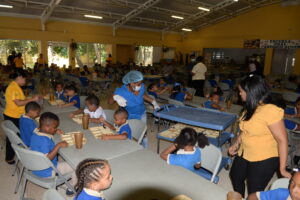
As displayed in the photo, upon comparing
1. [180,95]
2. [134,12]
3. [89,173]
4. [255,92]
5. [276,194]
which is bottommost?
[276,194]

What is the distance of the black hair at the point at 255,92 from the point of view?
172 cm

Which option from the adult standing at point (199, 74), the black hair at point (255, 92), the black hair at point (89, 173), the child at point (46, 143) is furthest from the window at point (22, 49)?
the black hair at point (255, 92)

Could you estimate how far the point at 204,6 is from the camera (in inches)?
500

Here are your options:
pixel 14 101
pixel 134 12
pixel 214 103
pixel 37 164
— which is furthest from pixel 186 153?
pixel 134 12

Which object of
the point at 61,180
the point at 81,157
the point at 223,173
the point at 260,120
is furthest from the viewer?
the point at 223,173

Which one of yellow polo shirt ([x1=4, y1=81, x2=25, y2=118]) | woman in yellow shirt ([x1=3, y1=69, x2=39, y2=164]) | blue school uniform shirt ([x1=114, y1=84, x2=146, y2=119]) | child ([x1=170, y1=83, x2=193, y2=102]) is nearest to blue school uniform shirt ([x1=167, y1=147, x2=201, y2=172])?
blue school uniform shirt ([x1=114, y1=84, x2=146, y2=119])

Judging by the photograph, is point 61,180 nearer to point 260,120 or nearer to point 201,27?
point 260,120

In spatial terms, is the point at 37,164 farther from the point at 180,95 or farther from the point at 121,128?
the point at 180,95

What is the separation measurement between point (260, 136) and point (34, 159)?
1832 mm

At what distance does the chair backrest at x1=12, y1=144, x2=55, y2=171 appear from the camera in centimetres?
183

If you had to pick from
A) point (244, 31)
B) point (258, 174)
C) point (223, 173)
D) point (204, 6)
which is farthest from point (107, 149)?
point (244, 31)

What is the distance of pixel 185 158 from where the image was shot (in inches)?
77.9

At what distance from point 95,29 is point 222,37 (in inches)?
342

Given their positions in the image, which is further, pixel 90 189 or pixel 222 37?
pixel 222 37
